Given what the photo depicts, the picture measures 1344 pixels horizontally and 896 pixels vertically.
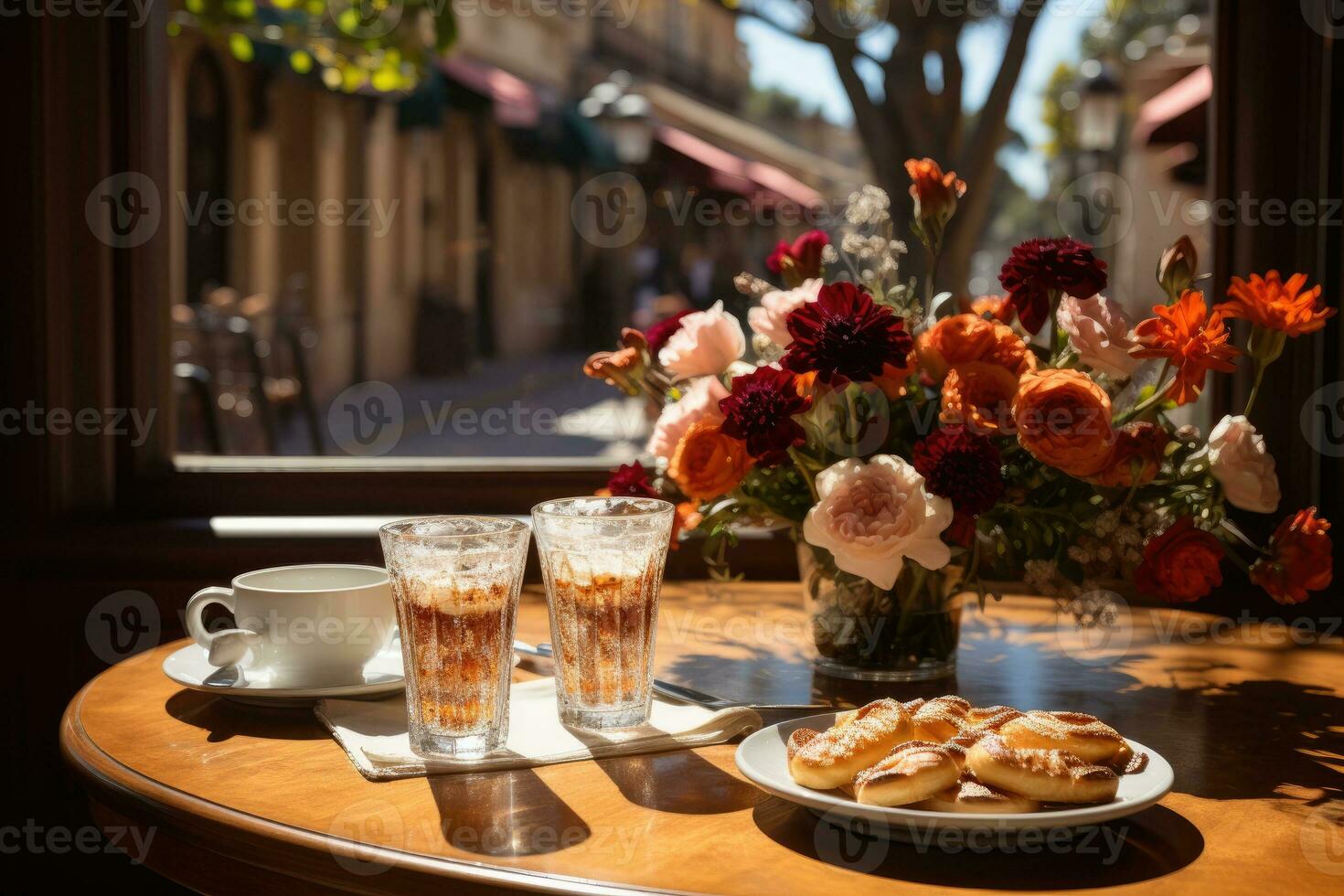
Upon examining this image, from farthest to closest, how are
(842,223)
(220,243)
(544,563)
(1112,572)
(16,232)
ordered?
1. (220,243)
2. (16,232)
3. (842,223)
4. (1112,572)
5. (544,563)

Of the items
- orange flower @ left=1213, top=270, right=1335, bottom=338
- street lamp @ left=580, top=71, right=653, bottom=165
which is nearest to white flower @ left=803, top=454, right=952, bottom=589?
orange flower @ left=1213, top=270, right=1335, bottom=338

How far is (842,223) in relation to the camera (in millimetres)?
1424

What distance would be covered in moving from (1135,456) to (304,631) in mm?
756

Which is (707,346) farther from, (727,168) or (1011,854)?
(727,168)

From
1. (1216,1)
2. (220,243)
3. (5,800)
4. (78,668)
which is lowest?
(5,800)

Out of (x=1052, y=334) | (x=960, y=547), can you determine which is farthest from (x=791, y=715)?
(x=1052, y=334)

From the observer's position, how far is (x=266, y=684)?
122 centimetres

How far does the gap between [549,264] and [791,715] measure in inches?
529

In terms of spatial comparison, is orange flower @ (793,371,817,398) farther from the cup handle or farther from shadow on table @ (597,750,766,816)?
the cup handle

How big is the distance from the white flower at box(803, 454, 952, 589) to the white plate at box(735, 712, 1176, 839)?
26cm

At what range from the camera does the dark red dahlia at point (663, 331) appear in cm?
145

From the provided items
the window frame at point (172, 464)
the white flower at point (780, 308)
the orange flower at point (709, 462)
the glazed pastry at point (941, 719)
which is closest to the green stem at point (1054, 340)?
the white flower at point (780, 308)

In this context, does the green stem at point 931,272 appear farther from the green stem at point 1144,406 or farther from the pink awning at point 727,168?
the pink awning at point 727,168

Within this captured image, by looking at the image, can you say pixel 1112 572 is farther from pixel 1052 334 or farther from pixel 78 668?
pixel 78 668
